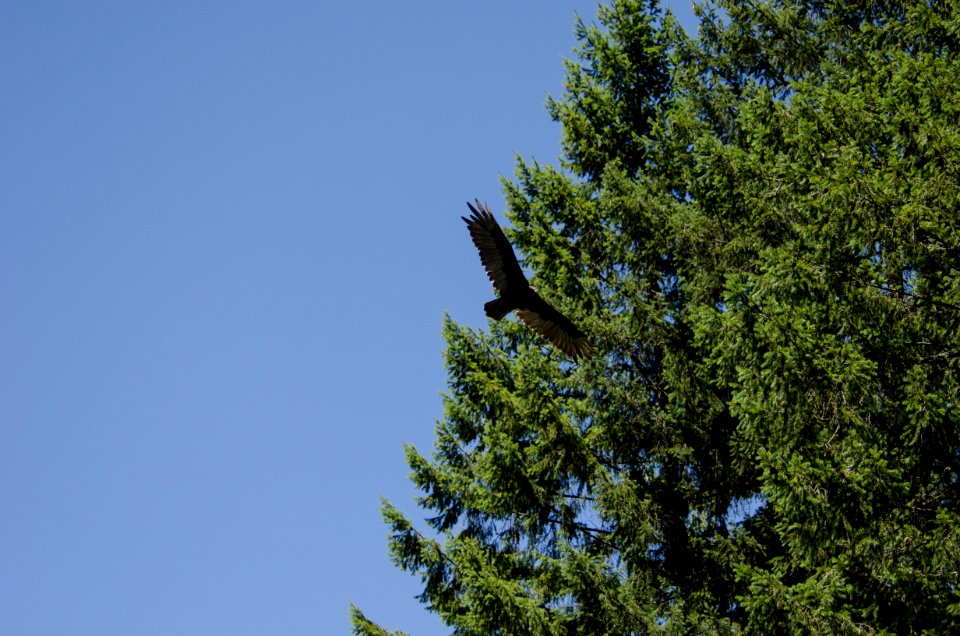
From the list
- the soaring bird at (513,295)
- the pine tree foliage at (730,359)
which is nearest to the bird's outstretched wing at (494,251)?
the soaring bird at (513,295)

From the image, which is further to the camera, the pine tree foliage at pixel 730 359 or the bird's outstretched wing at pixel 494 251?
the bird's outstretched wing at pixel 494 251

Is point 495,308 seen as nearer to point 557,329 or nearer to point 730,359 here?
point 557,329

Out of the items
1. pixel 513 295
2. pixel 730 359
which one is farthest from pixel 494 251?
pixel 730 359

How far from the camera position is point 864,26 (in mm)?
11414

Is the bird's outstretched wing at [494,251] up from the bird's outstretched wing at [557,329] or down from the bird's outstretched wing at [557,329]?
up

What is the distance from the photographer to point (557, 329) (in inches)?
401

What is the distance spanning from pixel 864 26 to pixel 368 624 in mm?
8197

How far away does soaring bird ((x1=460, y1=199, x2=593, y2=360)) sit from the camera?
988cm

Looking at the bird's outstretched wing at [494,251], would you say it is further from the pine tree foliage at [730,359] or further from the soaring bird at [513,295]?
the pine tree foliage at [730,359]

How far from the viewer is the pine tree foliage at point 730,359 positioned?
767 cm

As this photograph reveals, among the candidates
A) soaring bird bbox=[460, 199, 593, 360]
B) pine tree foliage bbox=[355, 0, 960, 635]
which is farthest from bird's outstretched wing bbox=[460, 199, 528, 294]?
pine tree foliage bbox=[355, 0, 960, 635]

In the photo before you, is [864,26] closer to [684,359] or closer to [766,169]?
[766,169]

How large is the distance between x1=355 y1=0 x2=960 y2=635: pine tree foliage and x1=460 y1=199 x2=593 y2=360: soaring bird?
26cm

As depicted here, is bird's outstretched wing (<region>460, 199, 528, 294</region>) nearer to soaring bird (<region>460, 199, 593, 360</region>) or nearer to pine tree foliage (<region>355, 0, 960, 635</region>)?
soaring bird (<region>460, 199, 593, 360</region>)
